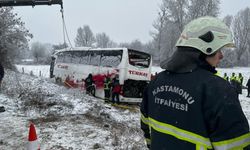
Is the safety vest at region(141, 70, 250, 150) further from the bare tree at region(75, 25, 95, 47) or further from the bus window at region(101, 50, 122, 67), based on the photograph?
the bare tree at region(75, 25, 95, 47)

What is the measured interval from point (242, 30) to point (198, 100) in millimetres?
71284

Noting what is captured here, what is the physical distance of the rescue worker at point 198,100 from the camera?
1.87 metres

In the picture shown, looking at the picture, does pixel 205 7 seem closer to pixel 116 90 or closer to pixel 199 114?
pixel 116 90

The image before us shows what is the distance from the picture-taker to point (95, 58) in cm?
1933

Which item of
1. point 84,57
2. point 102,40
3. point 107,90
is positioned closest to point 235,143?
point 107,90

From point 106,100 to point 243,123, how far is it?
15.3 metres

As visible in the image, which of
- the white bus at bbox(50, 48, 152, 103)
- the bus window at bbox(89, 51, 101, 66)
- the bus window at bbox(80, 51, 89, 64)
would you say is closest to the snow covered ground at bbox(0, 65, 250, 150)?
the white bus at bbox(50, 48, 152, 103)

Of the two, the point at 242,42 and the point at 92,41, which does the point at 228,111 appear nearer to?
the point at 242,42

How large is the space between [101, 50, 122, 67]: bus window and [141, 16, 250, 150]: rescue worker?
48.9ft

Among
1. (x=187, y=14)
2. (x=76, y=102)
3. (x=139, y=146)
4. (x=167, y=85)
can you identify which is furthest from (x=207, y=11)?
(x=167, y=85)

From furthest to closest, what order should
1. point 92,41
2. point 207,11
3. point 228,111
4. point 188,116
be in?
point 92,41
point 207,11
point 188,116
point 228,111

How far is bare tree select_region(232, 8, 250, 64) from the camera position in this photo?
65.9 meters

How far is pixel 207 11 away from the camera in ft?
144

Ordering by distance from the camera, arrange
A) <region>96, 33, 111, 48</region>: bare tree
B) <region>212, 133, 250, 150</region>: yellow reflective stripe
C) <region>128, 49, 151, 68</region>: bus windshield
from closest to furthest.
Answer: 1. <region>212, 133, 250, 150</region>: yellow reflective stripe
2. <region>128, 49, 151, 68</region>: bus windshield
3. <region>96, 33, 111, 48</region>: bare tree
